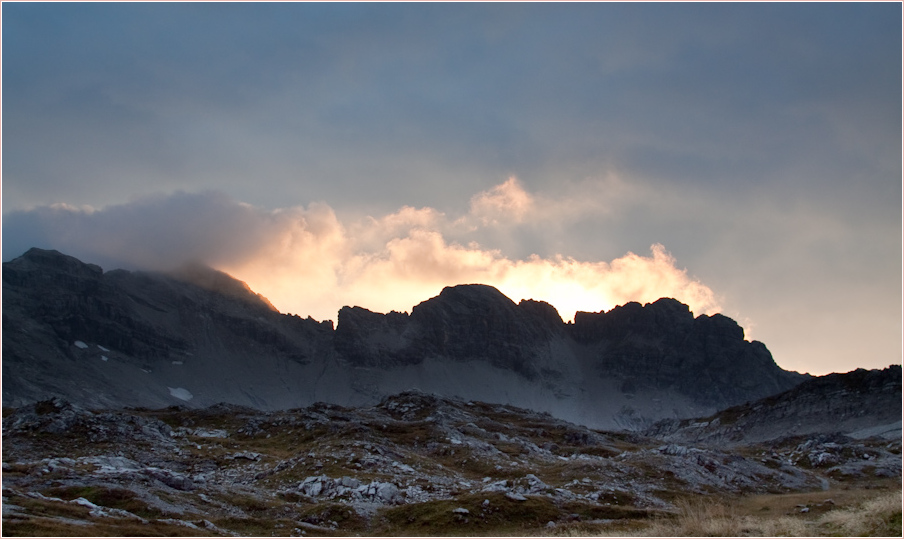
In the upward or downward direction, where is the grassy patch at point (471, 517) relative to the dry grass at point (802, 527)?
downward

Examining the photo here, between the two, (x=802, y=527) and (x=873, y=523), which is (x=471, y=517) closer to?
(x=802, y=527)

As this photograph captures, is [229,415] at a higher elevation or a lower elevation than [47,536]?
higher

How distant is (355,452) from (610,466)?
115ft

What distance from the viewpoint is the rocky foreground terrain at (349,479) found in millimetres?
49219

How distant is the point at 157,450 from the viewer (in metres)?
100

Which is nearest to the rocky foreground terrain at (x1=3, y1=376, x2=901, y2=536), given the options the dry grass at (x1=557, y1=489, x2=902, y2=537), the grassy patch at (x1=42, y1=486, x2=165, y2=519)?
the grassy patch at (x1=42, y1=486, x2=165, y2=519)

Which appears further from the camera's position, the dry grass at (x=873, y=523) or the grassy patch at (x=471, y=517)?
the grassy patch at (x=471, y=517)

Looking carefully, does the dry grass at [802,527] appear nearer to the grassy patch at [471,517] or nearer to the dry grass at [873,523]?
the dry grass at [873,523]

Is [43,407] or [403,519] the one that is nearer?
[403,519]

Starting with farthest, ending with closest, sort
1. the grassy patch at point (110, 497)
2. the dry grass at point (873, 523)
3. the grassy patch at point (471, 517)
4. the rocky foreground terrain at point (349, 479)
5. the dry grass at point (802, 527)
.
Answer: the grassy patch at point (471, 517), the rocky foreground terrain at point (349, 479), the grassy patch at point (110, 497), the dry grass at point (802, 527), the dry grass at point (873, 523)

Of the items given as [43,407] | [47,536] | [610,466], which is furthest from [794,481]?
[43,407]

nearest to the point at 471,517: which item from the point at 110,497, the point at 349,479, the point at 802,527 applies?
the point at 349,479

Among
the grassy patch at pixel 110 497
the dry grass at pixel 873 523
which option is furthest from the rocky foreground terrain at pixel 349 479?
the dry grass at pixel 873 523

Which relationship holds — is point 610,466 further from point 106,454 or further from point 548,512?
point 106,454
